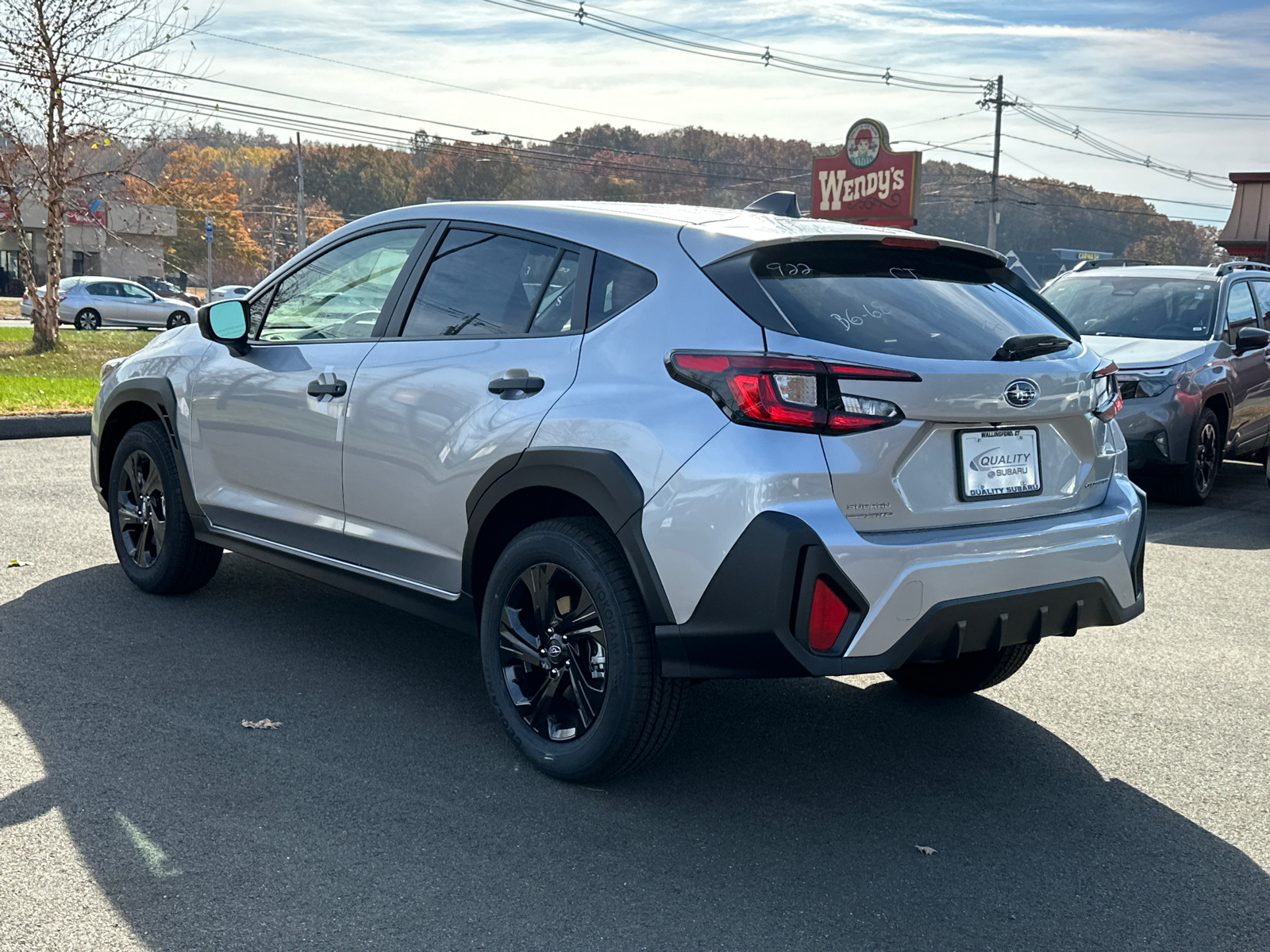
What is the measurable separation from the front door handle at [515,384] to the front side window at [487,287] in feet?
0.54

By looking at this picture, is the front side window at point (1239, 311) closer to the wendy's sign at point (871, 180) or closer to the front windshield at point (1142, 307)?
the front windshield at point (1142, 307)

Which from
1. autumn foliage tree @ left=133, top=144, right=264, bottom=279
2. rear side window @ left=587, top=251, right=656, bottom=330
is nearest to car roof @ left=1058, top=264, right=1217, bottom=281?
rear side window @ left=587, top=251, right=656, bottom=330

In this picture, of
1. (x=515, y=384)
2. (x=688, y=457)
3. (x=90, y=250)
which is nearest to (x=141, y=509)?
(x=515, y=384)

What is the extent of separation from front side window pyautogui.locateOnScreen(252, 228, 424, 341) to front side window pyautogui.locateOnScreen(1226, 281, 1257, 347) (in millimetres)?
7610

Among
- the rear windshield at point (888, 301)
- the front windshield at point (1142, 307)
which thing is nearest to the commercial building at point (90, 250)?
the front windshield at point (1142, 307)

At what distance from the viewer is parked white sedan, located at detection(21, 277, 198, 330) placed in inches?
1420

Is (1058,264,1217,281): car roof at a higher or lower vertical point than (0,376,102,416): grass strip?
higher

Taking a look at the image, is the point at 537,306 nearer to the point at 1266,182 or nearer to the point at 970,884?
the point at 970,884

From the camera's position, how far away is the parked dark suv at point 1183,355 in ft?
30.2

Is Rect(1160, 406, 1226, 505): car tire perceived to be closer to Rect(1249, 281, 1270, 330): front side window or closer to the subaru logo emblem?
Rect(1249, 281, 1270, 330): front side window

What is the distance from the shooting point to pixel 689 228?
3.74m

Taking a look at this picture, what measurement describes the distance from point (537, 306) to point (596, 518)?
758mm

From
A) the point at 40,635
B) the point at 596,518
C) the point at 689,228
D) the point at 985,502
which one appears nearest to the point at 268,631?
the point at 40,635

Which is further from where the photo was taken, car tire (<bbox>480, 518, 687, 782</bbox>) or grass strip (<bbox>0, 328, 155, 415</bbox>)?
grass strip (<bbox>0, 328, 155, 415</bbox>)
